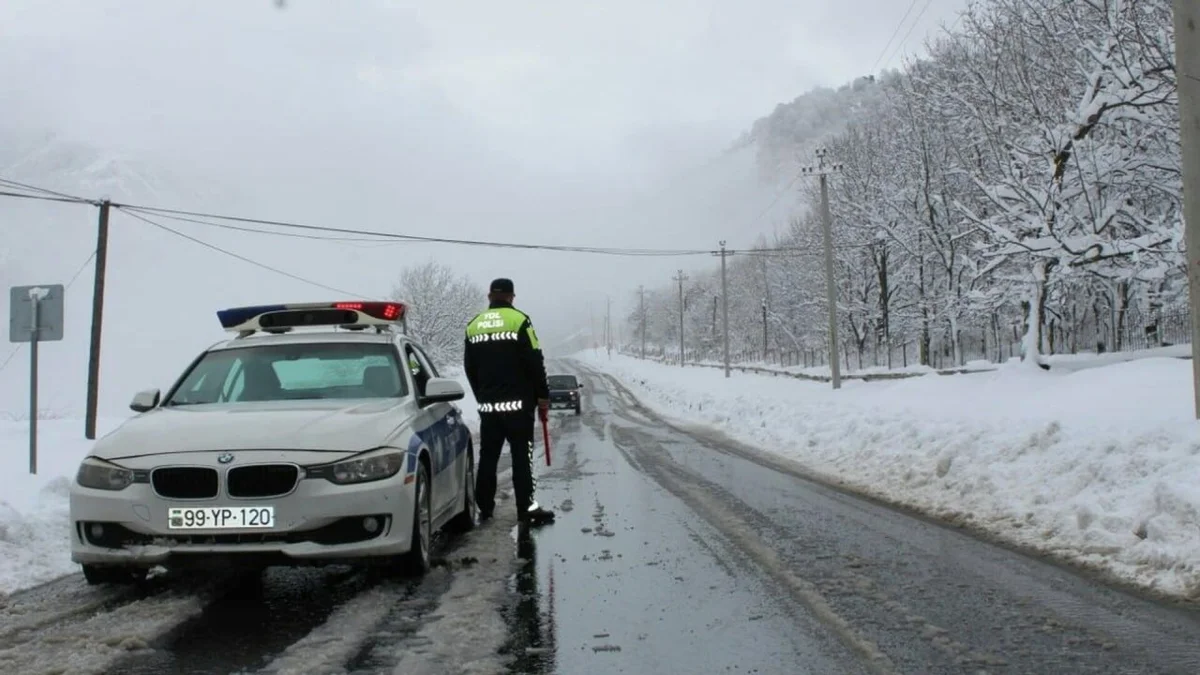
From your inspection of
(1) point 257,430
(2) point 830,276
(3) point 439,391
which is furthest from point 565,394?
(1) point 257,430

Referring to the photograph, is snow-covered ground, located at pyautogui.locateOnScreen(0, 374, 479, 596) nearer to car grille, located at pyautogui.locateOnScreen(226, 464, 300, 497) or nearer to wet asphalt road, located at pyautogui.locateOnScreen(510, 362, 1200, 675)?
car grille, located at pyautogui.locateOnScreen(226, 464, 300, 497)

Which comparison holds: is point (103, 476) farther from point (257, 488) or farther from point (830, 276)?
point (830, 276)

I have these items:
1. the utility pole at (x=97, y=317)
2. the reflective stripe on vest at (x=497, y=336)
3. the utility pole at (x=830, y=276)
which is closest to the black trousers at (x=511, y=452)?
the reflective stripe on vest at (x=497, y=336)

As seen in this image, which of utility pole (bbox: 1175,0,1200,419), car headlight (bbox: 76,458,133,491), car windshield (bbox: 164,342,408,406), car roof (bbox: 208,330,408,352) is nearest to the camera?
car headlight (bbox: 76,458,133,491)

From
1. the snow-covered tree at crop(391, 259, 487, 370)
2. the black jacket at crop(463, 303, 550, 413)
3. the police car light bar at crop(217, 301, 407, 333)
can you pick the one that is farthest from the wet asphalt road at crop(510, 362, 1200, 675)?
the snow-covered tree at crop(391, 259, 487, 370)

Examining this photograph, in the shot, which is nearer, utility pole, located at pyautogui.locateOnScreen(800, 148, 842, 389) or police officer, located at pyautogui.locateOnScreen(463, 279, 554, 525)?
police officer, located at pyautogui.locateOnScreen(463, 279, 554, 525)

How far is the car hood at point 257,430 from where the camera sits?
4863 mm

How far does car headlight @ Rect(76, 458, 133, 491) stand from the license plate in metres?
0.36

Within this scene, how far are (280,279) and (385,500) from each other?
17904 cm

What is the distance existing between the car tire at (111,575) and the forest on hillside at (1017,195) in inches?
527

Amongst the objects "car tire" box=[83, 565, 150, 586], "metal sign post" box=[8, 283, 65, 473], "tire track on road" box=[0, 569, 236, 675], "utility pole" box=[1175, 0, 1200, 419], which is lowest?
"tire track on road" box=[0, 569, 236, 675]

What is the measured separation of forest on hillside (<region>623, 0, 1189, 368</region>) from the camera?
1522 centimetres

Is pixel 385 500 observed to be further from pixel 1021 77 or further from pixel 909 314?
pixel 909 314

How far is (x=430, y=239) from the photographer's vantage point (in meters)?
38.2
